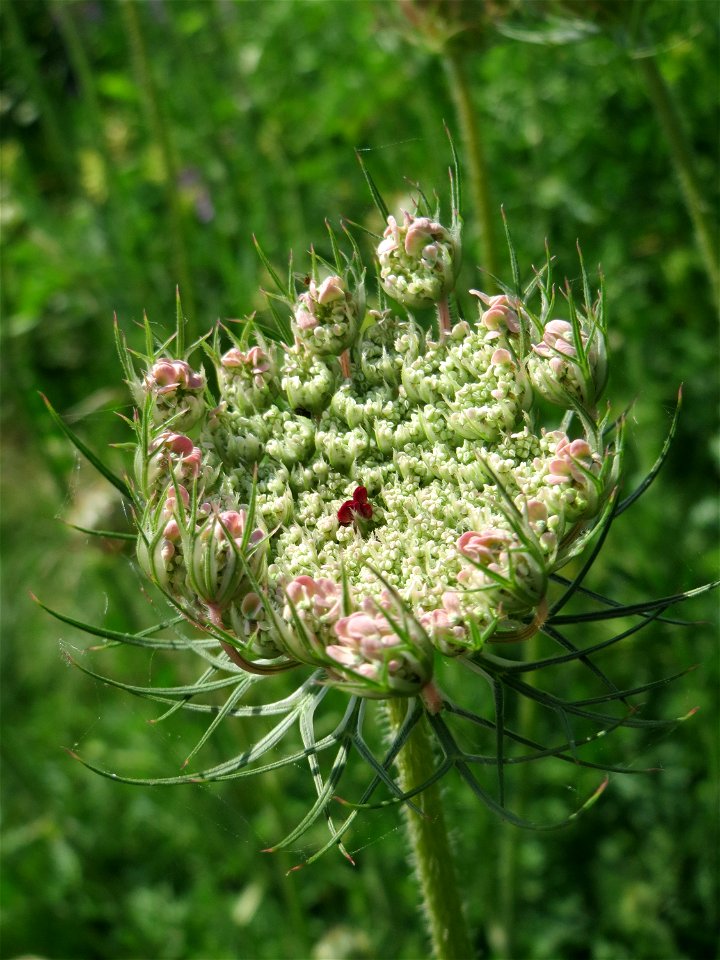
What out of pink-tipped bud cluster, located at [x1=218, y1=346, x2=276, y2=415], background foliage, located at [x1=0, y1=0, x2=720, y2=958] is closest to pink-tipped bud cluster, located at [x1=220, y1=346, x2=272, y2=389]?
pink-tipped bud cluster, located at [x1=218, y1=346, x2=276, y2=415]

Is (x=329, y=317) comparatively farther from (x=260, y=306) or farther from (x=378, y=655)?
(x=260, y=306)

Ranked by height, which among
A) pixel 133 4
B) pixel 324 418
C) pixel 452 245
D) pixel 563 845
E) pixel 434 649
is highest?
pixel 133 4

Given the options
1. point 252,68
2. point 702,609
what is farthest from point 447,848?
point 252,68

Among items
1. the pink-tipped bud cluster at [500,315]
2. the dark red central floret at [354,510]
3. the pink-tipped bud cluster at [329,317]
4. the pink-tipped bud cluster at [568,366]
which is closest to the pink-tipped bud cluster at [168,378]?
the pink-tipped bud cluster at [329,317]

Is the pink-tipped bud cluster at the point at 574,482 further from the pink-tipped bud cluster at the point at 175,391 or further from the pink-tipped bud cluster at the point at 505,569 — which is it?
the pink-tipped bud cluster at the point at 175,391

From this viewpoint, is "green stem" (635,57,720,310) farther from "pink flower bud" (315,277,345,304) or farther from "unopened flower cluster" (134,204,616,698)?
"pink flower bud" (315,277,345,304)

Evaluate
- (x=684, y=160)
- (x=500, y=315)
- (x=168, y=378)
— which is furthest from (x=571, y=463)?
(x=684, y=160)

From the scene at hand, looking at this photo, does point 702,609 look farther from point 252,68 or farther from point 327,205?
point 252,68
